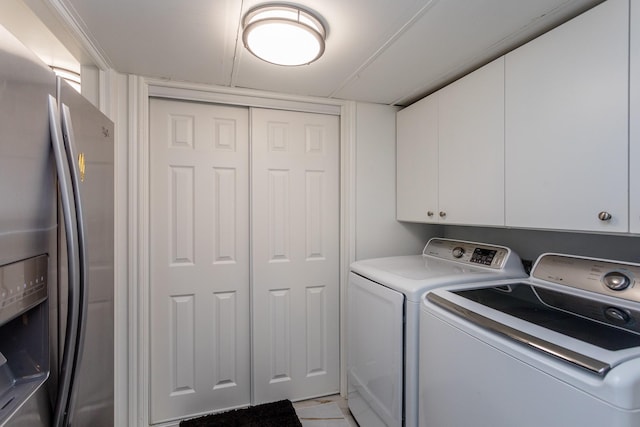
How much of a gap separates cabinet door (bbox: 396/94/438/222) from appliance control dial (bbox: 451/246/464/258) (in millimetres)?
241

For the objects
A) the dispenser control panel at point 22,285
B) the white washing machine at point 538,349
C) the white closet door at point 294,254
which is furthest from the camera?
the white closet door at point 294,254

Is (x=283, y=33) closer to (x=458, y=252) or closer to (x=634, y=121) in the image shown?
(x=634, y=121)

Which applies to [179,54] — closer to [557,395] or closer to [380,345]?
[380,345]

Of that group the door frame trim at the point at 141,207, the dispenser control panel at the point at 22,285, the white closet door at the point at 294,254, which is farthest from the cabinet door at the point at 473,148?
the dispenser control panel at the point at 22,285

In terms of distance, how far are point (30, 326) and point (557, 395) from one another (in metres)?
1.31

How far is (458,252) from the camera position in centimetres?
180

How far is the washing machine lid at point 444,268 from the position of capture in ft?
4.47

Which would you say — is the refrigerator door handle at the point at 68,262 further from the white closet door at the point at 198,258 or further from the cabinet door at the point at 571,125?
the cabinet door at the point at 571,125

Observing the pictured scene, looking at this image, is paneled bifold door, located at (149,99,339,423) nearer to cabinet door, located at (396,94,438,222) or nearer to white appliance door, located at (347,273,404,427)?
white appliance door, located at (347,273,404,427)

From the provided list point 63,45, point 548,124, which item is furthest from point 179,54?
point 548,124

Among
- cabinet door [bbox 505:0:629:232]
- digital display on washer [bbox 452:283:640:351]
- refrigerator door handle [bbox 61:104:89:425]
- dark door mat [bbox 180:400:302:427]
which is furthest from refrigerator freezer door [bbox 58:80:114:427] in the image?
cabinet door [bbox 505:0:629:232]

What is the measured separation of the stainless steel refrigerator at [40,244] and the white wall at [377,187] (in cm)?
159

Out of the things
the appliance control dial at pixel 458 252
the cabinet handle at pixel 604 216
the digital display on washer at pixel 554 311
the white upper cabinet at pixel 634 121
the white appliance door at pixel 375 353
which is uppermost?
the white upper cabinet at pixel 634 121

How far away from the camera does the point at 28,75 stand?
0.64m
